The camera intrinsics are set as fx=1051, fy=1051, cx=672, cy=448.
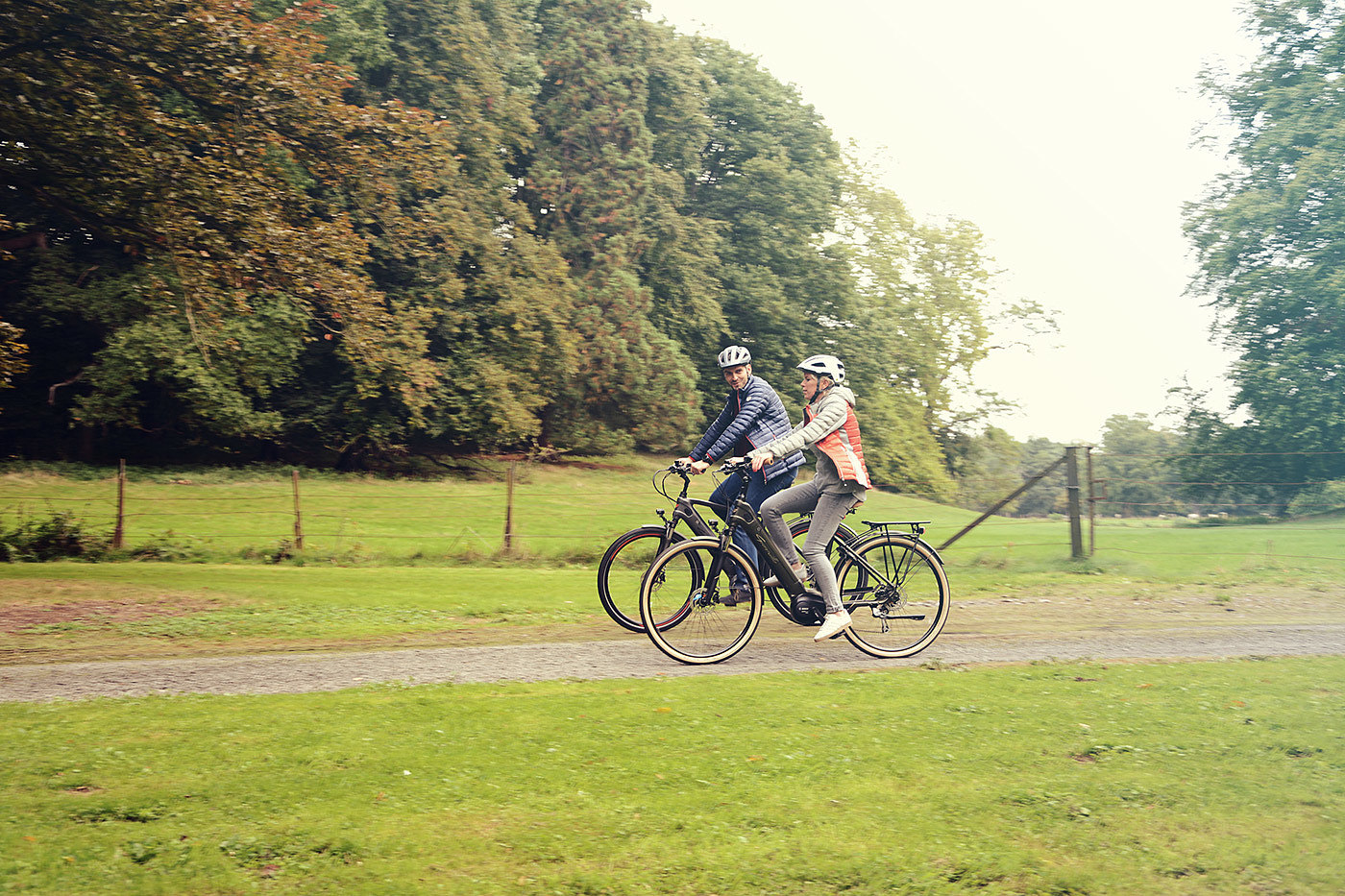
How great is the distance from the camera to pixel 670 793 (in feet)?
15.3

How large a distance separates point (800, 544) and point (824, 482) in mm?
543

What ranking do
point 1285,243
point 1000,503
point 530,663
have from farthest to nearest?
point 1285,243
point 1000,503
point 530,663

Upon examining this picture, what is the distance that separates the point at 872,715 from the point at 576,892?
298 cm

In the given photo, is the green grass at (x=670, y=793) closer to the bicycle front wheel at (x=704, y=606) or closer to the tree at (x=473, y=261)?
the bicycle front wheel at (x=704, y=606)

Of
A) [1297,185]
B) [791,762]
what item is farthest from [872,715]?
[1297,185]

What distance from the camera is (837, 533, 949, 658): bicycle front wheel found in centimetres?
851

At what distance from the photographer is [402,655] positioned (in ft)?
26.7

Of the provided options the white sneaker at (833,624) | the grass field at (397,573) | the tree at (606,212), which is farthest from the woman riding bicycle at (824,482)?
the tree at (606,212)

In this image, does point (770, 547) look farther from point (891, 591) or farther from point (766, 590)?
point (891, 591)

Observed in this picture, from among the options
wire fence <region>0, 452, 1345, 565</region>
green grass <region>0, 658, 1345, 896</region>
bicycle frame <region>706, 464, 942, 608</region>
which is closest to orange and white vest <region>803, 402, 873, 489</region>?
bicycle frame <region>706, 464, 942, 608</region>

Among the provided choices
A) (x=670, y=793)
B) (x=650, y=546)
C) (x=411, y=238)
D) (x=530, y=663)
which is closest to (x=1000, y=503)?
(x=650, y=546)

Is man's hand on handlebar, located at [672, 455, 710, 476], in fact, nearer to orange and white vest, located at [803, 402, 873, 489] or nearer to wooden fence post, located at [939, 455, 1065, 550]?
orange and white vest, located at [803, 402, 873, 489]

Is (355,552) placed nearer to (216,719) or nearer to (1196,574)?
(216,719)

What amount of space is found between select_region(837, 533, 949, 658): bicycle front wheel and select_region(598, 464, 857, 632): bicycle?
0.28 meters
